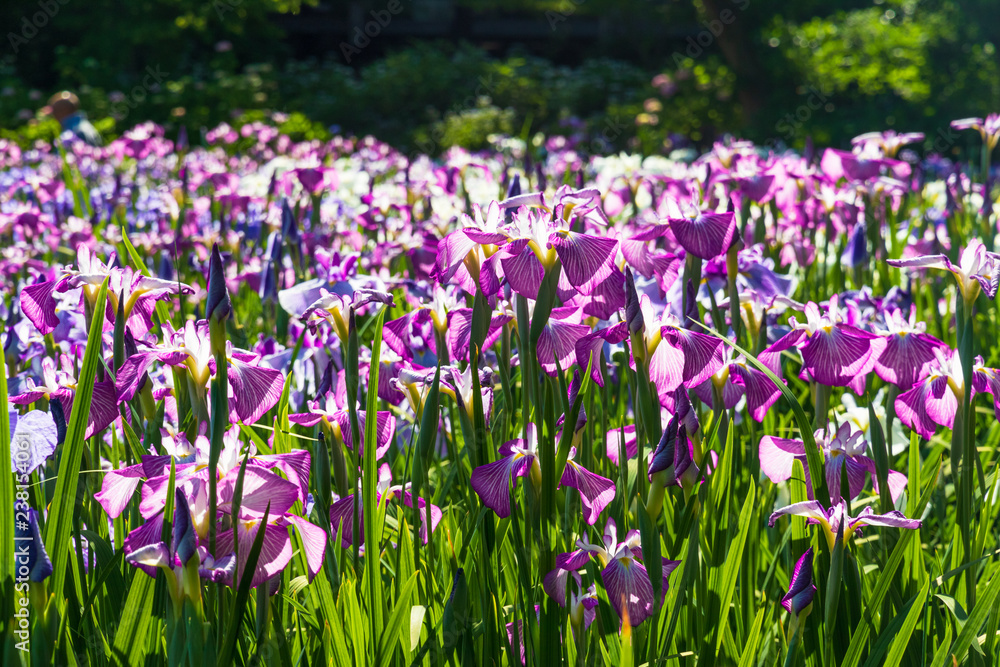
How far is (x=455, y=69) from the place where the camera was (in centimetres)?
1359

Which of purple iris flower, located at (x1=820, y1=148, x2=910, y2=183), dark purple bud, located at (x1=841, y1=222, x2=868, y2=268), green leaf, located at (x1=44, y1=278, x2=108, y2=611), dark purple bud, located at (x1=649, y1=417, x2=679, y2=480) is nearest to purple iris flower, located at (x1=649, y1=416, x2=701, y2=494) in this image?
dark purple bud, located at (x1=649, y1=417, x2=679, y2=480)

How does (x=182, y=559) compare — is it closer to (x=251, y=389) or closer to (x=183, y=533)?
(x=183, y=533)

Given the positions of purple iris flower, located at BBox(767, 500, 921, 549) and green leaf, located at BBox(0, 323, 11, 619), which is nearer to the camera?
green leaf, located at BBox(0, 323, 11, 619)

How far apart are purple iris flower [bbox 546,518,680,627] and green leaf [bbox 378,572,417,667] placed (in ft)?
0.61


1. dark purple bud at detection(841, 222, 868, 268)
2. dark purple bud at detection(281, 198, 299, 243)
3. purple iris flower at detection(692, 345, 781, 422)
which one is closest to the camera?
purple iris flower at detection(692, 345, 781, 422)

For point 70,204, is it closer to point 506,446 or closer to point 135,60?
point 506,446

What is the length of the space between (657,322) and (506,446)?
0.89ft

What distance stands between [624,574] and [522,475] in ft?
0.63

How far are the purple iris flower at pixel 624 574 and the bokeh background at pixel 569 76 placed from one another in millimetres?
6278

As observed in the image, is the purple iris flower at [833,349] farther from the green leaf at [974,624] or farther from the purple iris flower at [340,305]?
the purple iris flower at [340,305]

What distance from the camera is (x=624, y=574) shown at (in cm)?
106

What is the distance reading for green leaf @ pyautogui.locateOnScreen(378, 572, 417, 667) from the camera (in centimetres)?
105

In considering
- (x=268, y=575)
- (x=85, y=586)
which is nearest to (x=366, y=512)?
(x=268, y=575)

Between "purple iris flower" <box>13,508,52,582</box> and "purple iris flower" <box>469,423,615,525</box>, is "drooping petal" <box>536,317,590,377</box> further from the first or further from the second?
"purple iris flower" <box>13,508,52,582</box>
